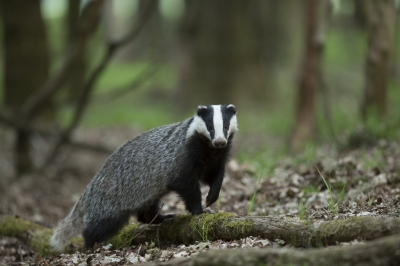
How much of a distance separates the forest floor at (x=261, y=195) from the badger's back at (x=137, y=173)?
0.44 metres

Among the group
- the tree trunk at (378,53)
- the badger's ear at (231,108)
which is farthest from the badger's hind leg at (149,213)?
the tree trunk at (378,53)

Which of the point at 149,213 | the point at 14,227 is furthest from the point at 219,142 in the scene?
the point at 14,227

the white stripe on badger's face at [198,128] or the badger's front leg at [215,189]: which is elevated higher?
the white stripe on badger's face at [198,128]

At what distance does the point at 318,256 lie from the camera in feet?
9.20

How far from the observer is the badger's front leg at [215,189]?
183 inches

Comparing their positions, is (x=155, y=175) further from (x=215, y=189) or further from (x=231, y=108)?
(x=231, y=108)

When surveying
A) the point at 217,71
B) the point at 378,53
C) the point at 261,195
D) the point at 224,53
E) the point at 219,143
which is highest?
the point at 224,53

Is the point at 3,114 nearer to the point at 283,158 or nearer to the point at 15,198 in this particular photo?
the point at 15,198

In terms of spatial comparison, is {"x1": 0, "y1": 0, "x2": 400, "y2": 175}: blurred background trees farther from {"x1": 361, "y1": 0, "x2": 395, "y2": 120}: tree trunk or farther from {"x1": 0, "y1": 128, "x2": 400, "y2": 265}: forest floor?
{"x1": 0, "y1": 128, "x2": 400, "y2": 265}: forest floor

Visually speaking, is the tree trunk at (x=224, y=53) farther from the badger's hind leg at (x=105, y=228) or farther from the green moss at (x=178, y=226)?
the green moss at (x=178, y=226)

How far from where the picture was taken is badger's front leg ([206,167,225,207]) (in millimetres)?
4645

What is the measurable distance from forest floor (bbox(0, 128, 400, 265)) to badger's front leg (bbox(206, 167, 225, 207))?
1.23ft

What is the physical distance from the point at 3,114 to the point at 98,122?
590 centimetres

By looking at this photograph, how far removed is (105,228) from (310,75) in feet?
17.7
